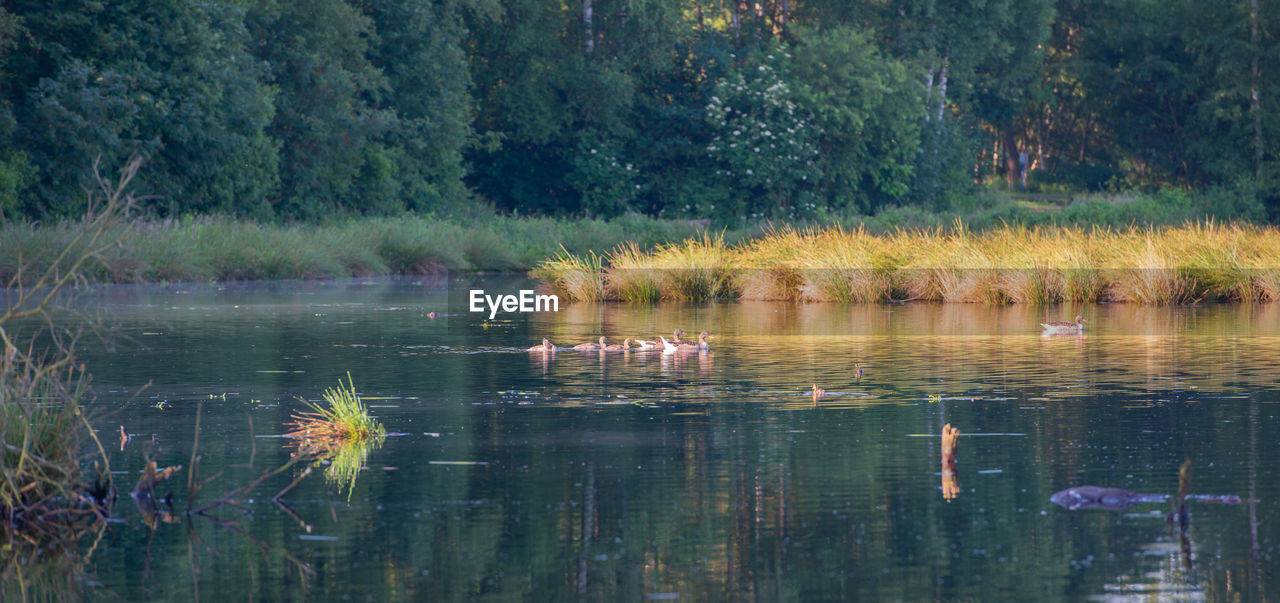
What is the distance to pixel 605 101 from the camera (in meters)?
59.1

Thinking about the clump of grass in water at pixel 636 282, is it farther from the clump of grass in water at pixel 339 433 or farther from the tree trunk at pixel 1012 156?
the tree trunk at pixel 1012 156

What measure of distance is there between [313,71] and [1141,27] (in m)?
37.1

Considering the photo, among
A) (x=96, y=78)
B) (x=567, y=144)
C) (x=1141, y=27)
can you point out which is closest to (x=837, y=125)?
(x=567, y=144)

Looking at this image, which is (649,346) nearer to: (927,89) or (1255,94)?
(927,89)

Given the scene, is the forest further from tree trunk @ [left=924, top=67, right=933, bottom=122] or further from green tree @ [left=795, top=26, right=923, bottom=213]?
tree trunk @ [left=924, top=67, right=933, bottom=122]

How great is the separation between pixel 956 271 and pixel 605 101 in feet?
101

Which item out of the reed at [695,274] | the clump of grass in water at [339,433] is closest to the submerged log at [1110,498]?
the clump of grass in water at [339,433]

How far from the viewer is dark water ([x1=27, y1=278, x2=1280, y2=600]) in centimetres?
762

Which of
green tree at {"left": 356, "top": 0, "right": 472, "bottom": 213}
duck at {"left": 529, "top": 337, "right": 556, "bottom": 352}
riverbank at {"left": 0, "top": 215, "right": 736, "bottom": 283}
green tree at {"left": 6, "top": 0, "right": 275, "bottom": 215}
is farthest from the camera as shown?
green tree at {"left": 356, "top": 0, "right": 472, "bottom": 213}

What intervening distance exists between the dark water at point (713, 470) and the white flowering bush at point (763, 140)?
3800 cm

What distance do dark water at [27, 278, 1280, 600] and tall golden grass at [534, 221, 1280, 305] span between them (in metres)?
8.61

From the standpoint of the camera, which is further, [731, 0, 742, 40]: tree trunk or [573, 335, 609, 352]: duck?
[731, 0, 742, 40]: tree trunk

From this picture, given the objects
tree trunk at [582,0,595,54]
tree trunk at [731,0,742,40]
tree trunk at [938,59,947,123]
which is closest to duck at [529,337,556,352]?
tree trunk at [582,0,595,54]

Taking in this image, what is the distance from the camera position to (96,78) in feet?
126
